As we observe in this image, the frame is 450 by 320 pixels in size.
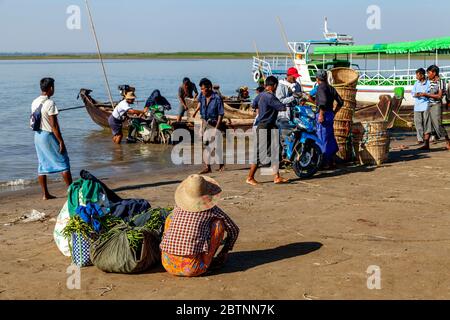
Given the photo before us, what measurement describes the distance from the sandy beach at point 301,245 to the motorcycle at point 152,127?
5.69 meters

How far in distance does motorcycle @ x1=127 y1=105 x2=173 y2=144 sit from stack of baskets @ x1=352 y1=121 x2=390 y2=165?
6225mm

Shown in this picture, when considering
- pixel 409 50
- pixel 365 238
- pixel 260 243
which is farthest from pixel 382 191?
pixel 409 50

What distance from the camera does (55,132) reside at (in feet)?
27.6

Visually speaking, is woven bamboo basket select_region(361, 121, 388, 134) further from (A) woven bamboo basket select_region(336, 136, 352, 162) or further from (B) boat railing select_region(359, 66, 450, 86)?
(B) boat railing select_region(359, 66, 450, 86)

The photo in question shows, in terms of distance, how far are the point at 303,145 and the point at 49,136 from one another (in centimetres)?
376

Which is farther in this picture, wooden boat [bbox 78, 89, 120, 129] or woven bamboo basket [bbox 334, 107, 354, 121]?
wooden boat [bbox 78, 89, 120, 129]

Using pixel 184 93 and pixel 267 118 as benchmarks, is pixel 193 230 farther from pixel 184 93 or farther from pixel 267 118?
pixel 184 93

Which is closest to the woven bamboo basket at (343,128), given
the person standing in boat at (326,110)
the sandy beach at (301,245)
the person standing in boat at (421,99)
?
the person standing in boat at (326,110)

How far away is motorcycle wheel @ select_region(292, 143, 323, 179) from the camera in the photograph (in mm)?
9828
